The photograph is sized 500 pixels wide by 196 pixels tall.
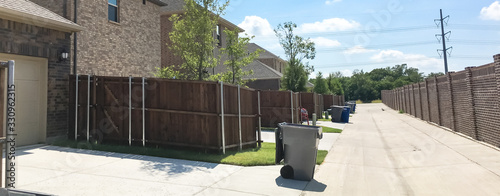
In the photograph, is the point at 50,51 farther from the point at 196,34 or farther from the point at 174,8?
the point at 174,8

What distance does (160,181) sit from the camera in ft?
16.6

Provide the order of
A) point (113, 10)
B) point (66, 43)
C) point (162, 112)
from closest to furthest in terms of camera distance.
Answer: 1. point (162, 112)
2. point (66, 43)
3. point (113, 10)

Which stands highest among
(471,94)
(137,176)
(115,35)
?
(115,35)

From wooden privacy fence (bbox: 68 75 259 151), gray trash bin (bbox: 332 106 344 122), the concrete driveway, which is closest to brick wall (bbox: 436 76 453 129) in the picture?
the concrete driveway

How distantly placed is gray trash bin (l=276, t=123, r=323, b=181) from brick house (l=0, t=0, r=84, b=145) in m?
7.45

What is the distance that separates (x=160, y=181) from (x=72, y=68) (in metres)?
7.30

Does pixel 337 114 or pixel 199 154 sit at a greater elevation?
pixel 337 114

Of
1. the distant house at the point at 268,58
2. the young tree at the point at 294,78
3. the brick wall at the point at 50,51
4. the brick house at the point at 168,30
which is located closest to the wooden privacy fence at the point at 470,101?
the brick house at the point at 168,30

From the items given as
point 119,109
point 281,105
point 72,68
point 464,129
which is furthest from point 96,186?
point 464,129

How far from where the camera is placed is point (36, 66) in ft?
27.0

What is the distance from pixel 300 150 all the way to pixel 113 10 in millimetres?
11635

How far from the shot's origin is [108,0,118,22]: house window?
12.6 metres

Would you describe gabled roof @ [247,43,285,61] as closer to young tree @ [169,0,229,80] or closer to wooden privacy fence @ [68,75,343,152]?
young tree @ [169,0,229,80]

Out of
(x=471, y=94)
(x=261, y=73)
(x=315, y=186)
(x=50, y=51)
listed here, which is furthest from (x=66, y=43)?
(x=261, y=73)
